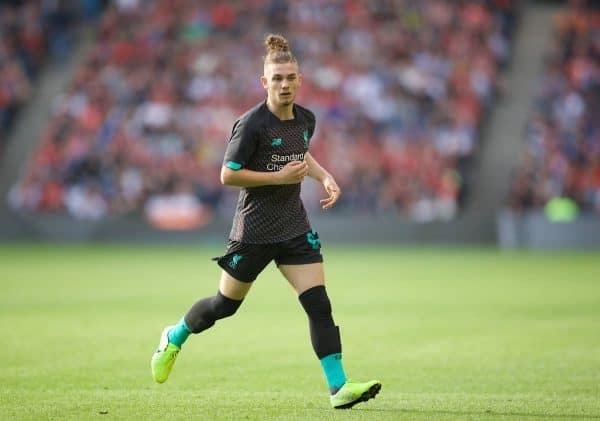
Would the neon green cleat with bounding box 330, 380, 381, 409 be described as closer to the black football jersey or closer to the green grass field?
the green grass field

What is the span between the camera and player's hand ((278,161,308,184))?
7.52 metres

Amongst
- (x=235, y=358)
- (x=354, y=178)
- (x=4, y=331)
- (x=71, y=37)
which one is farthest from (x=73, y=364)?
(x=71, y=37)

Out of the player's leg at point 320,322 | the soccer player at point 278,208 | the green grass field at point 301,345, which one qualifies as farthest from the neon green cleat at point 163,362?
the player's leg at point 320,322

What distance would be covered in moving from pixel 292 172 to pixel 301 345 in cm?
406

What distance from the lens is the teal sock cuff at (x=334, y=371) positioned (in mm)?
7598

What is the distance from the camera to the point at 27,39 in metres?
37.0

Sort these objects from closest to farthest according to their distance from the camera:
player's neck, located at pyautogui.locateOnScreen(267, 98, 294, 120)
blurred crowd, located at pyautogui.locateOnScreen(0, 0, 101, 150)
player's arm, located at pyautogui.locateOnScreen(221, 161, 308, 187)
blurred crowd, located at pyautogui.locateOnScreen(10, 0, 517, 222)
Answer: player's arm, located at pyautogui.locateOnScreen(221, 161, 308, 187), player's neck, located at pyautogui.locateOnScreen(267, 98, 294, 120), blurred crowd, located at pyautogui.locateOnScreen(10, 0, 517, 222), blurred crowd, located at pyautogui.locateOnScreen(0, 0, 101, 150)

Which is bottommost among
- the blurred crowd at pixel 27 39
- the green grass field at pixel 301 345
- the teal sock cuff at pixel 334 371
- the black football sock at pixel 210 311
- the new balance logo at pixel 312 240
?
the green grass field at pixel 301 345

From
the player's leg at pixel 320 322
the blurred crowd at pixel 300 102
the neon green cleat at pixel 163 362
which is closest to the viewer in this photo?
the player's leg at pixel 320 322

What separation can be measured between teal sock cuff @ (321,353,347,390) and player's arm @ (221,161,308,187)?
125cm

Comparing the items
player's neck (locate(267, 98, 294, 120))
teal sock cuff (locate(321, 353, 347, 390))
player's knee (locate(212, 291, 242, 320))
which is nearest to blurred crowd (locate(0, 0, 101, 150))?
player's knee (locate(212, 291, 242, 320))

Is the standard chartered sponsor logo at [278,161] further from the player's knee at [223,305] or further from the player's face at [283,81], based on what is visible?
the player's knee at [223,305]

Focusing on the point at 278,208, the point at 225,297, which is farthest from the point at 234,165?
the point at 225,297

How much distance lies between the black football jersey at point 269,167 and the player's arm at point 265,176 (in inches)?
4.7
